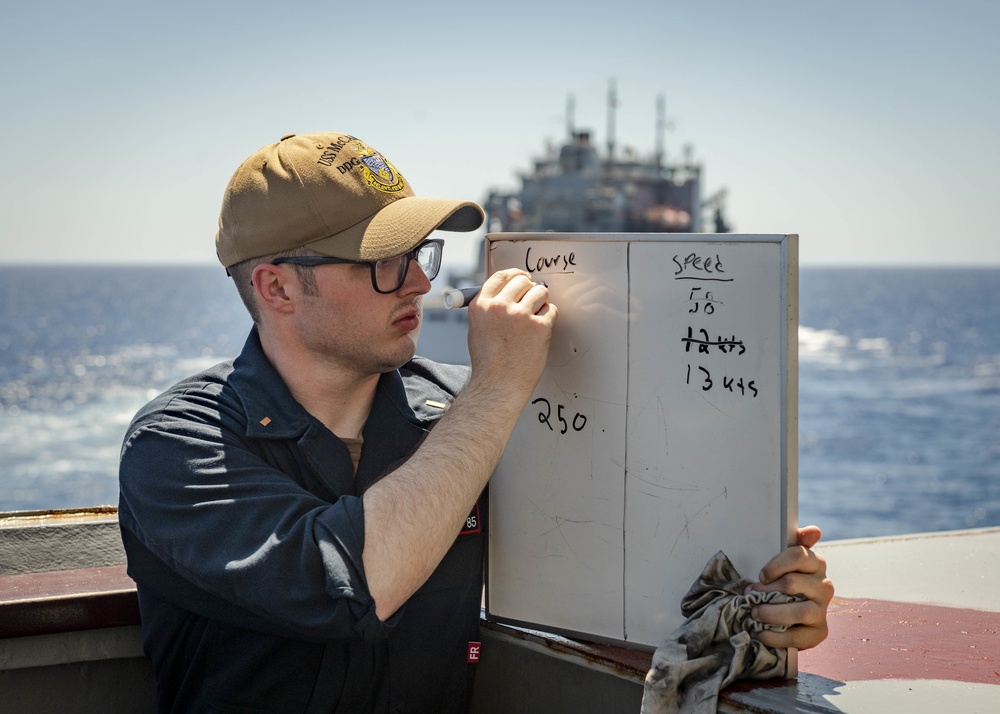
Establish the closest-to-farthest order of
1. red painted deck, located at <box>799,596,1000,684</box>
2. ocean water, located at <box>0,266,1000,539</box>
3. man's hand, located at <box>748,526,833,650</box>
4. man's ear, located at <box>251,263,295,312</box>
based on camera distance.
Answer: man's hand, located at <box>748,526,833,650</box>
red painted deck, located at <box>799,596,1000,684</box>
man's ear, located at <box>251,263,295,312</box>
ocean water, located at <box>0,266,1000,539</box>

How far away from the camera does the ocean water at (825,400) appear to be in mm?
24672

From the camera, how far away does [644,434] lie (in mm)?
1856

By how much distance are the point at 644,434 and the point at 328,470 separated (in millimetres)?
585

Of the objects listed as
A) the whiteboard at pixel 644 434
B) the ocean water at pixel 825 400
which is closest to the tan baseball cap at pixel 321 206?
the whiteboard at pixel 644 434

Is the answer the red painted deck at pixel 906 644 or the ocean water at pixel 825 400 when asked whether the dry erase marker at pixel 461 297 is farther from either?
the ocean water at pixel 825 400

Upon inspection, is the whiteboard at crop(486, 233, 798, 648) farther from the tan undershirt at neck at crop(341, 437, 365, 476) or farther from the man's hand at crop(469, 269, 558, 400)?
the tan undershirt at neck at crop(341, 437, 365, 476)

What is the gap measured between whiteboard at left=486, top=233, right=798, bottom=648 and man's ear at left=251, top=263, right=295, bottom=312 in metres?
0.40

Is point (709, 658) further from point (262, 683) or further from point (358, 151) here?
point (358, 151)

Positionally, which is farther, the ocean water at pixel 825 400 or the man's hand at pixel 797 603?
the ocean water at pixel 825 400

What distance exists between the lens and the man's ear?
191 cm

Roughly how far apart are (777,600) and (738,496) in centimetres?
19

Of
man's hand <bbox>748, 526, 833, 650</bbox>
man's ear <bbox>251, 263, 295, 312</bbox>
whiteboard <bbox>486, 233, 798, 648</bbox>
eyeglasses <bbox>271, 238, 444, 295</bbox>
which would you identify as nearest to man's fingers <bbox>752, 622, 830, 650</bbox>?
man's hand <bbox>748, 526, 833, 650</bbox>

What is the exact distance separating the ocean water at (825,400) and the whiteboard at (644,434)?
2049cm

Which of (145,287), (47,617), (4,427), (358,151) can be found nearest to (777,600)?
(358,151)
